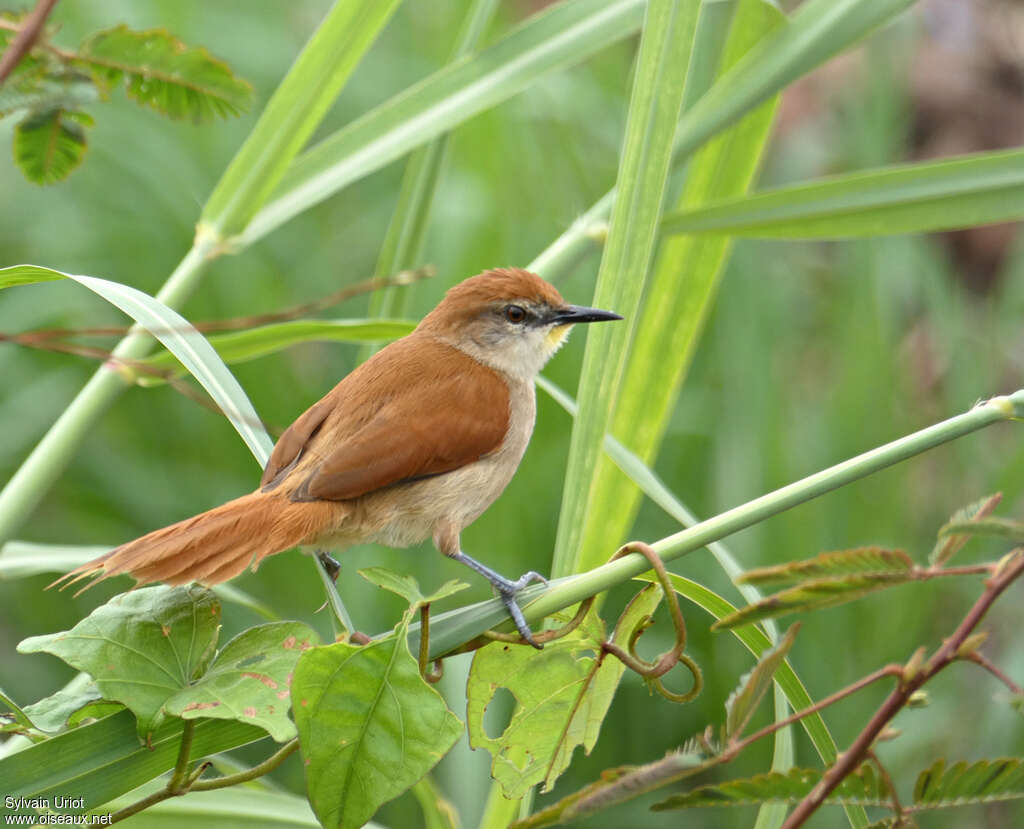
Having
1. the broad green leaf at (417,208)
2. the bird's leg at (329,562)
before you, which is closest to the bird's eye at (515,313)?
the broad green leaf at (417,208)

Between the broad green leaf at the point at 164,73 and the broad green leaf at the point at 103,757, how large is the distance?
0.80 meters

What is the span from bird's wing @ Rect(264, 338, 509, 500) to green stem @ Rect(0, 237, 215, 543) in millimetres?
278

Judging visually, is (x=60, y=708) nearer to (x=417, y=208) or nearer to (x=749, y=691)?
(x=749, y=691)

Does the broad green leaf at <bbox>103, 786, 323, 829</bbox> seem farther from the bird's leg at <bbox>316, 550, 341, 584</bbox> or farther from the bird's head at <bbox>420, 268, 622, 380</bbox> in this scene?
the bird's head at <bbox>420, 268, 622, 380</bbox>

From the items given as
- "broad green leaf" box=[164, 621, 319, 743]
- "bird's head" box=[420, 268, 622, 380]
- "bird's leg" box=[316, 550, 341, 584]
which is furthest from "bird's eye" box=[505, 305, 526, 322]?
"broad green leaf" box=[164, 621, 319, 743]

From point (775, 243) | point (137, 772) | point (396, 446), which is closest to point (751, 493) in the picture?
point (775, 243)

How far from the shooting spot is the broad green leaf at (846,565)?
0.83 meters

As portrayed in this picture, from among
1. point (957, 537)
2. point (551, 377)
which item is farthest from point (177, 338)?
point (551, 377)

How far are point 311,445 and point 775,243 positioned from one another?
3140 millimetres

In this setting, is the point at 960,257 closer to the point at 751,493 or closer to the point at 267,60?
the point at 751,493

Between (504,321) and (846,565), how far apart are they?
4.41ft

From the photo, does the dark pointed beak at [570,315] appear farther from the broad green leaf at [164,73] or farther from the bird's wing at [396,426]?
the broad green leaf at [164,73]

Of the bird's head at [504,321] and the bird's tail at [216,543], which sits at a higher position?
the bird's head at [504,321]

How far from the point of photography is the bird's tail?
1144 millimetres
